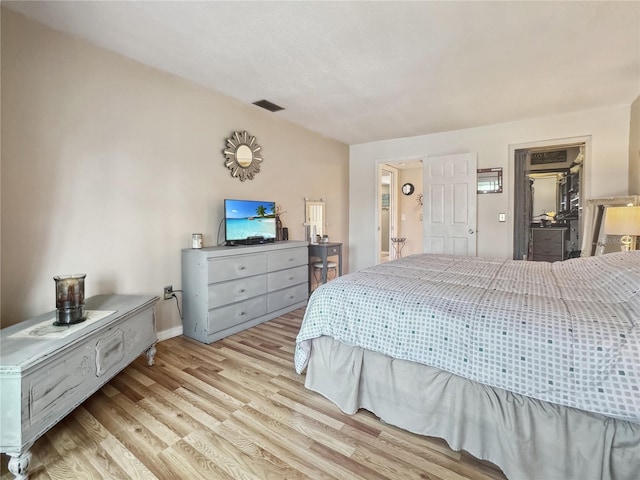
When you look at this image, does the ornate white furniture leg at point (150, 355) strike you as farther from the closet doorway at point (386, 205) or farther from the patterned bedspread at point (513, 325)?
the closet doorway at point (386, 205)

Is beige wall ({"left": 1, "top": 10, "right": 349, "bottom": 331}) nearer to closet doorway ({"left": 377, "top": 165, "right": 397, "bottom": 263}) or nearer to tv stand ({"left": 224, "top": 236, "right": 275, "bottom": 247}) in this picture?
tv stand ({"left": 224, "top": 236, "right": 275, "bottom": 247})

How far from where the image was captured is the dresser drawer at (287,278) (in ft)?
11.2

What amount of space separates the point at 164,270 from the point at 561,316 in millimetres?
2912

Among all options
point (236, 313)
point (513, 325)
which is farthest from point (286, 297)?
point (513, 325)

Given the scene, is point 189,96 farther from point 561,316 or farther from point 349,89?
point 561,316

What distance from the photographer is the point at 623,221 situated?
8.80 ft

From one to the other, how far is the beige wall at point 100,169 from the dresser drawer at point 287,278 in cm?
80

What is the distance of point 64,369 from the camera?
5.03ft

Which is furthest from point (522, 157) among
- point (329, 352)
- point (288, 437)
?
point (288, 437)

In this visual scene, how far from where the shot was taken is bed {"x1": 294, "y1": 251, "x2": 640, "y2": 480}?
116cm

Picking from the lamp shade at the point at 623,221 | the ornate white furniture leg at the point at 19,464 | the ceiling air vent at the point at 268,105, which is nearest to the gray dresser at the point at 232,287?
the ornate white furniture leg at the point at 19,464

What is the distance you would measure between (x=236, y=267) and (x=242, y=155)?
4.38ft

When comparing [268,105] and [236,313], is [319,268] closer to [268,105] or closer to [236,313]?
[236,313]

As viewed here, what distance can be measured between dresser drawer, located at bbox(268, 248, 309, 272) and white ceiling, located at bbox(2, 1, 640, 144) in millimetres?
1696
